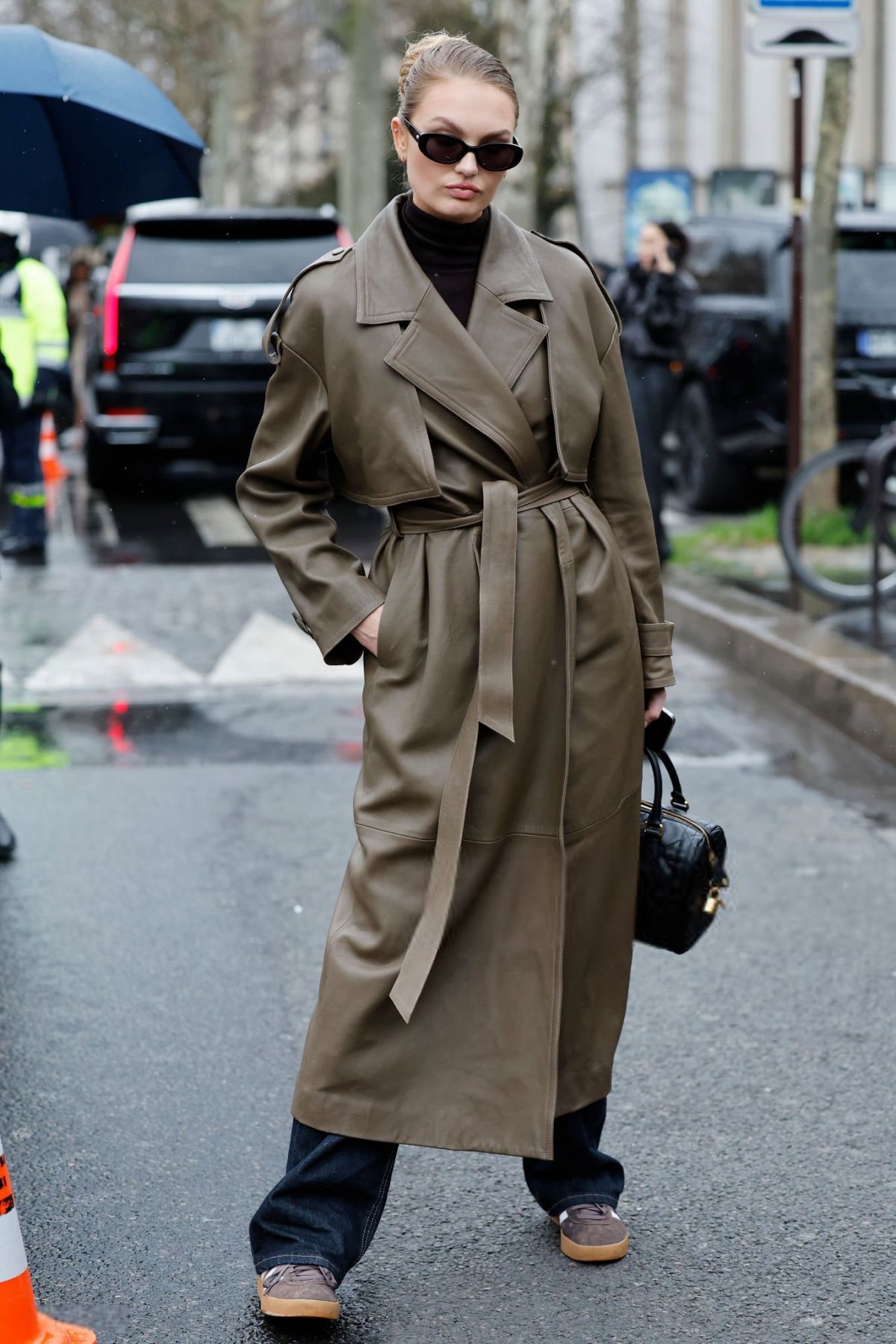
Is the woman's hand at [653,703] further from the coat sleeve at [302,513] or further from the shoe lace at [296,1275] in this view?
the shoe lace at [296,1275]

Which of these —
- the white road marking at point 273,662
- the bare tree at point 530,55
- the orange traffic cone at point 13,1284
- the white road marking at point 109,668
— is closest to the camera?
the orange traffic cone at point 13,1284

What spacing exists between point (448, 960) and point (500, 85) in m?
1.31

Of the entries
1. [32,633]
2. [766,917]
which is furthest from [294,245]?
[766,917]

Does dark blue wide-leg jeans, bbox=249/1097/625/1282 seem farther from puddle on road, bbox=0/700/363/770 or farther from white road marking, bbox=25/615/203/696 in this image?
white road marking, bbox=25/615/203/696

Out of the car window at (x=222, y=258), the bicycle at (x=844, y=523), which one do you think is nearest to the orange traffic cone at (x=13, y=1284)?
the bicycle at (x=844, y=523)

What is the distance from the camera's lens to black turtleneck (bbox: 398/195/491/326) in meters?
3.01

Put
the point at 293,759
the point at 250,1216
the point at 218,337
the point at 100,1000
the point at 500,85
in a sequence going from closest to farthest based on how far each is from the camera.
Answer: the point at 500,85 → the point at 250,1216 → the point at 100,1000 → the point at 293,759 → the point at 218,337

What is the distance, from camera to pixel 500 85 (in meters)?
2.95

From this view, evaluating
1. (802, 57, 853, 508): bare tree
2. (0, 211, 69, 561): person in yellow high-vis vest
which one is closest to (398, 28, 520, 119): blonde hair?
(0, 211, 69, 561): person in yellow high-vis vest

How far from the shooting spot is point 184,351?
13.8 m

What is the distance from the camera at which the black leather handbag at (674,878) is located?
10.7ft

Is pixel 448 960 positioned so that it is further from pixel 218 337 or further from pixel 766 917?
pixel 218 337

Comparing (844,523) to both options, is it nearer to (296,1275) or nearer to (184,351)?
(184,351)

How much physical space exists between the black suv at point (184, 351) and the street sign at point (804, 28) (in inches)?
184
